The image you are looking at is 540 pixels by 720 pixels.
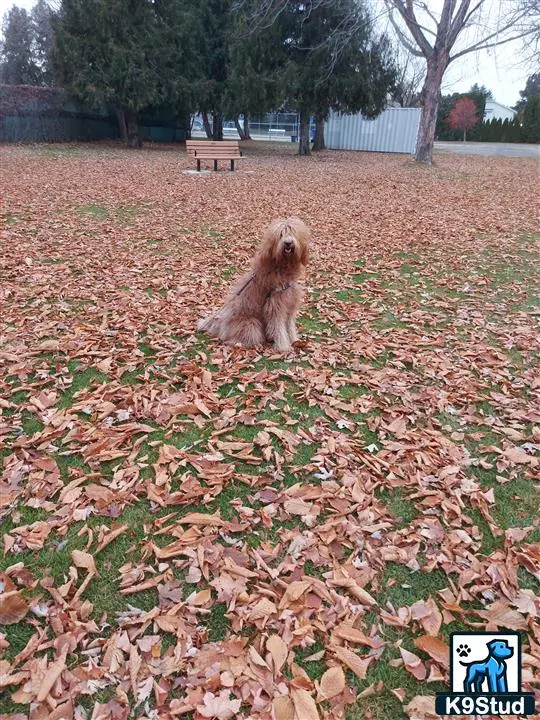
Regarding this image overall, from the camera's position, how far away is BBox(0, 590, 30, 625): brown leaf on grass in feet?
7.09

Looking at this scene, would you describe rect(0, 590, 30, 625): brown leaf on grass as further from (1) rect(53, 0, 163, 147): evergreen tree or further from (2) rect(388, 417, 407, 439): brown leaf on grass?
(1) rect(53, 0, 163, 147): evergreen tree

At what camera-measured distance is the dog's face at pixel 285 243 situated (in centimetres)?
402

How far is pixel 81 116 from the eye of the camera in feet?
83.2

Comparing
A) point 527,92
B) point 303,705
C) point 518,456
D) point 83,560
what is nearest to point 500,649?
point 303,705

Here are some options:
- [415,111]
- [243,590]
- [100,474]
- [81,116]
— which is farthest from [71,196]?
[415,111]

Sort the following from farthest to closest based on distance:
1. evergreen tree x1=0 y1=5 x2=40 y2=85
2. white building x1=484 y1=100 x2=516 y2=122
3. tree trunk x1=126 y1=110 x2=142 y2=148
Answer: white building x1=484 y1=100 x2=516 y2=122 → evergreen tree x1=0 y1=5 x2=40 y2=85 → tree trunk x1=126 y1=110 x2=142 y2=148

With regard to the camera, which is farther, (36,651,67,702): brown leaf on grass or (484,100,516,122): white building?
(484,100,516,122): white building

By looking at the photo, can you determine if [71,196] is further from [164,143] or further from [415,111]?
[415,111]

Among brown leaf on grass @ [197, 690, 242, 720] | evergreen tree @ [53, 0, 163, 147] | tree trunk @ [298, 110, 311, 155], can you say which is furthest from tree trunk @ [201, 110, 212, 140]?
brown leaf on grass @ [197, 690, 242, 720]

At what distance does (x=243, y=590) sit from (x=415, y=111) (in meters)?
Answer: 32.3

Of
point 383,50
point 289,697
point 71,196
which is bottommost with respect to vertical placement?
point 289,697

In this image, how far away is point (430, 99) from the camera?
1942 centimetres

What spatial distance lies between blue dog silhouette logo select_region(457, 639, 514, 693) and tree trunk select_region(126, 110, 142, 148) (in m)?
27.7

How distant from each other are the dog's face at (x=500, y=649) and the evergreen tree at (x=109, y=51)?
83.4 ft
